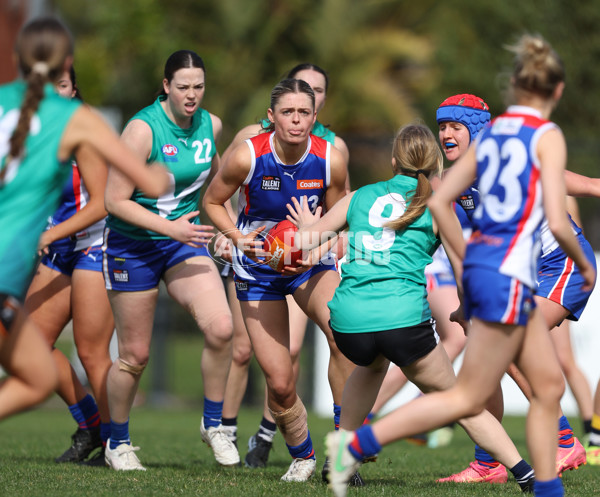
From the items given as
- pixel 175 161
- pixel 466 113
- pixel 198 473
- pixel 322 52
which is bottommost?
pixel 198 473

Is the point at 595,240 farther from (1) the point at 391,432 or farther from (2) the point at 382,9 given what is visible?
(2) the point at 382,9

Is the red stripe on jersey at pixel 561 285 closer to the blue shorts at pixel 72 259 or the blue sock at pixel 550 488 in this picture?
the blue sock at pixel 550 488

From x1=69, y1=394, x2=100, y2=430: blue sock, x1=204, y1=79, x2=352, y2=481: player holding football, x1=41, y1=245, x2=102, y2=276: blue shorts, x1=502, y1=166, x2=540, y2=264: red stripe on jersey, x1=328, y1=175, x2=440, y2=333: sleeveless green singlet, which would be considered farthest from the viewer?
x1=69, y1=394, x2=100, y2=430: blue sock

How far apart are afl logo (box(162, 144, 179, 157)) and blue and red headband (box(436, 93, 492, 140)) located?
1755mm

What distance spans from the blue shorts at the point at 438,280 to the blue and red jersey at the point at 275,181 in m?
2.58

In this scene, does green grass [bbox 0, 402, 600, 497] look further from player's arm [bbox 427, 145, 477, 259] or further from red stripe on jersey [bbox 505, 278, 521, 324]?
player's arm [bbox 427, 145, 477, 259]

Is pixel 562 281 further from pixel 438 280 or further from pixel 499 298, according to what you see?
pixel 438 280

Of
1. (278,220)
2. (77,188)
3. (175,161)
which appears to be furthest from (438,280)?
(77,188)

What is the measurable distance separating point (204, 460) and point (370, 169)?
1863 cm

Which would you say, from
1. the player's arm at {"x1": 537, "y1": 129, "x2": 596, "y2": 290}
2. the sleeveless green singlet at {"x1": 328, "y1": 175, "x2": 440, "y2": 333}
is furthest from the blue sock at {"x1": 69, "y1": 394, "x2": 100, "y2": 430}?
the player's arm at {"x1": 537, "y1": 129, "x2": 596, "y2": 290}

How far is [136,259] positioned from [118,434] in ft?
3.84

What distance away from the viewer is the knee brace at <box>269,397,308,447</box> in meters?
5.90

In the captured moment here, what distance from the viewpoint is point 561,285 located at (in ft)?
20.0

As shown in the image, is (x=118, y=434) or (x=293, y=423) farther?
(x=118, y=434)
